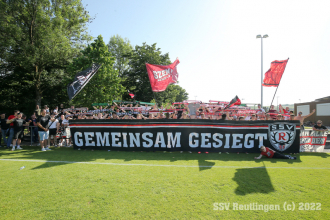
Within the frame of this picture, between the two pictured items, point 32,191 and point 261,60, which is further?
point 261,60

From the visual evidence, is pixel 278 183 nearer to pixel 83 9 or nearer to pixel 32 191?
pixel 32 191

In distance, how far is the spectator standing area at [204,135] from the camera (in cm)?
787

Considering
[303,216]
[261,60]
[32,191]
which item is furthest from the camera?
[261,60]

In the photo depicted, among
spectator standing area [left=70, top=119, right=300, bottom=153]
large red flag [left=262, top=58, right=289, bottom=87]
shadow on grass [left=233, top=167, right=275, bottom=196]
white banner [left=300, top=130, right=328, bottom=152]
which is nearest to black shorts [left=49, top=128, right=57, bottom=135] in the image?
spectator standing area [left=70, top=119, right=300, bottom=153]

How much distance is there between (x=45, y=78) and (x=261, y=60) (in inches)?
1091

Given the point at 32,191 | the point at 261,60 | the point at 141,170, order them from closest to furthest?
the point at 32,191
the point at 141,170
the point at 261,60

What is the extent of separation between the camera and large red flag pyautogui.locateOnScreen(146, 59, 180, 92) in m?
9.98

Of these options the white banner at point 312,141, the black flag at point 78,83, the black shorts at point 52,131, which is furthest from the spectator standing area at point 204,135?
the black shorts at point 52,131

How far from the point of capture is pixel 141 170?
216 inches

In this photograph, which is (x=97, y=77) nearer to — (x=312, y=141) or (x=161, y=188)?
(x=161, y=188)

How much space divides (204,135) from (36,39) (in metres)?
23.1

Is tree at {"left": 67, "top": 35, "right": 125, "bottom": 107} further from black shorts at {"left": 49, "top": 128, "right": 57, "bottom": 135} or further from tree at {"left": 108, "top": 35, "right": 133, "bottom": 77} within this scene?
tree at {"left": 108, "top": 35, "right": 133, "bottom": 77}

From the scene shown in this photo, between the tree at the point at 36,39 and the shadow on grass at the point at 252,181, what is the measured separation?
2340 cm

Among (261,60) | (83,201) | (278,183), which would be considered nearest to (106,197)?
(83,201)
